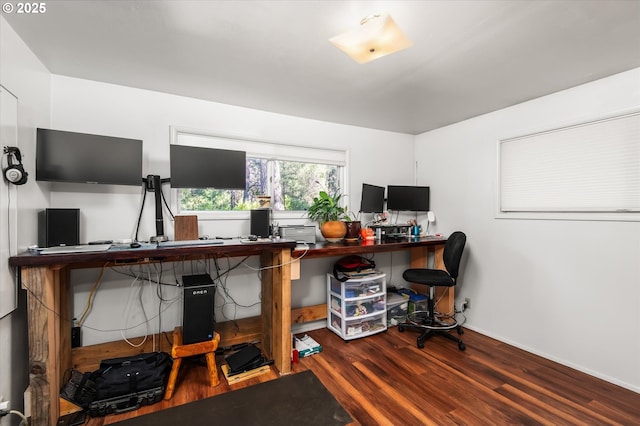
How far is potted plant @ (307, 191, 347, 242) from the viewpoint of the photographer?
299cm

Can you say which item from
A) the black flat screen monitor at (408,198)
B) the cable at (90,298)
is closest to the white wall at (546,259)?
the black flat screen monitor at (408,198)

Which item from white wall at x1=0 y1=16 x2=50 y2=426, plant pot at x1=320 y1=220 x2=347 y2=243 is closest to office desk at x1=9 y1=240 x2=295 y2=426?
white wall at x1=0 y1=16 x2=50 y2=426

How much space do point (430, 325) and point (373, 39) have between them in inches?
111

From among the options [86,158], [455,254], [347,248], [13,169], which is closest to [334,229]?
[347,248]

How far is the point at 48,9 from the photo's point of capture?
4.95 feet

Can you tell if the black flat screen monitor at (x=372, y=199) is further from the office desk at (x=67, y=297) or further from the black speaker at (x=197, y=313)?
the black speaker at (x=197, y=313)

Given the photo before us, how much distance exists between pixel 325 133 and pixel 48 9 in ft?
7.96

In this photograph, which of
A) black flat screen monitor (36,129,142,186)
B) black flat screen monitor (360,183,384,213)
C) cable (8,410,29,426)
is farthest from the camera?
black flat screen monitor (360,183,384,213)

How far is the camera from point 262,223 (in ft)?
8.41

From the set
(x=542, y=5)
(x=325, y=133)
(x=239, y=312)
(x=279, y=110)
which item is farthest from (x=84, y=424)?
(x=542, y=5)

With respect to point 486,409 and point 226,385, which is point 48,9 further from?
point 486,409

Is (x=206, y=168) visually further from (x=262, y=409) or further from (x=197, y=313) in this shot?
(x=262, y=409)

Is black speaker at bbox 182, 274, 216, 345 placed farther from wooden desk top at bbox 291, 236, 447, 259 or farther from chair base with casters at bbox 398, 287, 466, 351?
chair base with casters at bbox 398, 287, 466, 351

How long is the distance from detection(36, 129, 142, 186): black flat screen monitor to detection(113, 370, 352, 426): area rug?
5.46ft
